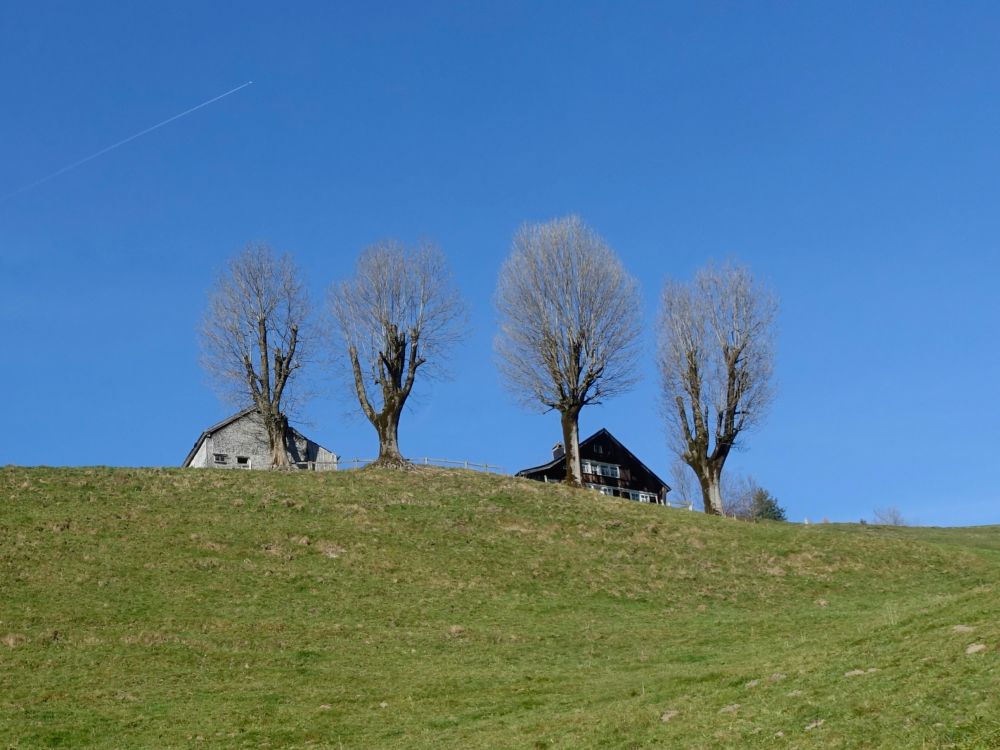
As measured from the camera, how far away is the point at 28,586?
36.0m

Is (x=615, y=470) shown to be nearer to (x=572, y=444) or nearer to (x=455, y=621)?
(x=572, y=444)

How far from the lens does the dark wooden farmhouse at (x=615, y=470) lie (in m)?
93.9

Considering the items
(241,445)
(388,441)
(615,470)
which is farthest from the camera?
(615,470)

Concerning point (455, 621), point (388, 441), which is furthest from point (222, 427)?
Result: point (455, 621)

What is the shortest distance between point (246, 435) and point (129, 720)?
56.5 m

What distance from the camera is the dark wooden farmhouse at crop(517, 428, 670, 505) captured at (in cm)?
9388

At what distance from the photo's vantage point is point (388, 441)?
62.4 meters

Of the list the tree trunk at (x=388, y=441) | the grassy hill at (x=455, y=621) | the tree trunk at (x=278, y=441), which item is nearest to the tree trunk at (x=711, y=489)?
the grassy hill at (x=455, y=621)

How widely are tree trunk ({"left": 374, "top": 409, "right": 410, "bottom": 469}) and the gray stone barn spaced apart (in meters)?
17.1

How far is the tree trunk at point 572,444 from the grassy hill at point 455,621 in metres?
2.58

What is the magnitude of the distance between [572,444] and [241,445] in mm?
29485

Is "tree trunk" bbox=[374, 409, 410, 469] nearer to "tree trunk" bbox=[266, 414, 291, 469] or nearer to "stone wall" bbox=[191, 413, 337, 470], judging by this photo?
"tree trunk" bbox=[266, 414, 291, 469]

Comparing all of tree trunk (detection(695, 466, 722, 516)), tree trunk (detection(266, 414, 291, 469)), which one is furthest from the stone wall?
tree trunk (detection(695, 466, 722, 516))

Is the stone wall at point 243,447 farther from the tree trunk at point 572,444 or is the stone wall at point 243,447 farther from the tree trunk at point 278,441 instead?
the tree trunk at point 572,444
